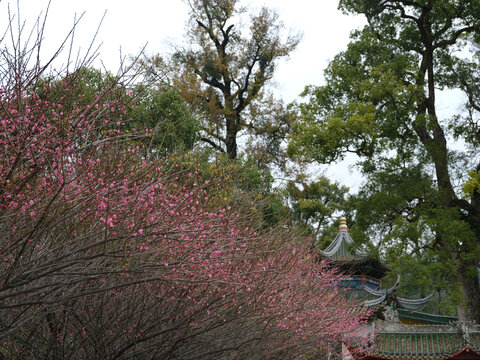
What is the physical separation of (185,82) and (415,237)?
1136 cm

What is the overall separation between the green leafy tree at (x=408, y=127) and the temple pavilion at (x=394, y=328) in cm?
112

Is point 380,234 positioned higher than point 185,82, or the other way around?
point 185,82

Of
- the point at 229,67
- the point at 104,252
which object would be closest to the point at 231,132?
the point at 229,67

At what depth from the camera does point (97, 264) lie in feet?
13.2

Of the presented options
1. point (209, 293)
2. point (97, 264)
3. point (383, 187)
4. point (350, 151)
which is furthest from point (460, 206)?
point (97, 264)

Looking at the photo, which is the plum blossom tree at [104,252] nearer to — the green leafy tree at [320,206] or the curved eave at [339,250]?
the curved eave at [339,250]

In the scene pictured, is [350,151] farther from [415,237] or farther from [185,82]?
[185,82]

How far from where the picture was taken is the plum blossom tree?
126 inches

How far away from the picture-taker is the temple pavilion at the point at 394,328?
1172 centimetres

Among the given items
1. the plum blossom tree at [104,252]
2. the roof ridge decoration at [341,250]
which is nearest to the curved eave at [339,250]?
the roof ridge decoration at [341,250]

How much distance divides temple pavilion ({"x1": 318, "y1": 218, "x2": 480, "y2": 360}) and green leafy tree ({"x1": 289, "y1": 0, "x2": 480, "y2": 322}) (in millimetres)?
1121

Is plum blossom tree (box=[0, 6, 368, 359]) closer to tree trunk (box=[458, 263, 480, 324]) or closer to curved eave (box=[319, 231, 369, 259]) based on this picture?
tree trunk (box=[458, 263, 480, 324])

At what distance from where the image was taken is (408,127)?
13203 mm

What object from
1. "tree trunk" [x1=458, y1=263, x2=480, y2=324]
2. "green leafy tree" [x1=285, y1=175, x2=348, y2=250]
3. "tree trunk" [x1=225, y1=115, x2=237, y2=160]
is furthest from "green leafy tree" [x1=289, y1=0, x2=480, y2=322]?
"green leafy tree" [x1=285, y1=175, x2=348, y2=250]
